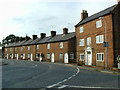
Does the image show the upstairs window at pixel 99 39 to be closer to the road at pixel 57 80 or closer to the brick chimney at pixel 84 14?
the road at pixel 57 80

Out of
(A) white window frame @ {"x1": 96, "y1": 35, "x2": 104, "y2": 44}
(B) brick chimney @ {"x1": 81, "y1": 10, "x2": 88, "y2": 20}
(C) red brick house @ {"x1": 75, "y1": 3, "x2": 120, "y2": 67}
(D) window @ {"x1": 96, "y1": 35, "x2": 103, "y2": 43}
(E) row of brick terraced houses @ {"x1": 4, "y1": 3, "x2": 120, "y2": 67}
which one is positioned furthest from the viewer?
(B) brick chimney @ {"x1": 81, "y1": 10, "x2": 88, "y2": 20}

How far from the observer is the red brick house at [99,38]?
19609 mm

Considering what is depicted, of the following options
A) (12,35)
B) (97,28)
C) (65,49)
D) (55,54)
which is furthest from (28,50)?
(12,35)

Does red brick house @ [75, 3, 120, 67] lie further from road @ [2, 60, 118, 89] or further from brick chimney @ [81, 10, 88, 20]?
road @ [2, 60, 118, 89]

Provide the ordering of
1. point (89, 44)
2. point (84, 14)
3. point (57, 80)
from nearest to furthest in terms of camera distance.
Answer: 1. point (57, 80)
2. point (89, 44)
3. point (84, 14)

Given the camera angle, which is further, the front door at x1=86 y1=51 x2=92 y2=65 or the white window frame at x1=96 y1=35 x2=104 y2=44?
the front door at x1=86 y1=51 x2=92 y2=65

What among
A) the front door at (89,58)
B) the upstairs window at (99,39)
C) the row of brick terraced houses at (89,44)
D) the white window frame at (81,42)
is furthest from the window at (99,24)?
the front door at (89,58)

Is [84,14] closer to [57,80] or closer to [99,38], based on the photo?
[99,38]

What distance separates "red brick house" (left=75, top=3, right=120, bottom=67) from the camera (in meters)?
19.6

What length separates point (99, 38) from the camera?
72.0 ft

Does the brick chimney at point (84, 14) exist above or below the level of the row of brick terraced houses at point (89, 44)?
above

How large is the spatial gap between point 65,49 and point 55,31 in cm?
1278

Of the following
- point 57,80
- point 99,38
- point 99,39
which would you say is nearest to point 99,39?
point 99,39

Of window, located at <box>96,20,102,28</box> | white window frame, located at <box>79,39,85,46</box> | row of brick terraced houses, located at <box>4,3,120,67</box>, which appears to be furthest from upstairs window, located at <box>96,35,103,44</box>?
white window frame, located at <box>79,39,85,46</box>
